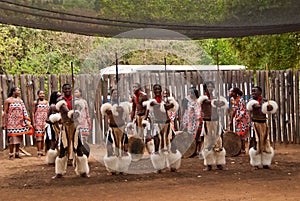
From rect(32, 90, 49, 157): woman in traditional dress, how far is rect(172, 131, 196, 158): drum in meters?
3.03

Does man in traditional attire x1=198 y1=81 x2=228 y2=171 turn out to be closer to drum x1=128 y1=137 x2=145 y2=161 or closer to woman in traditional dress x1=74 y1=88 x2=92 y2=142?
drum x1=128 y1=137 x2=145 y2=161

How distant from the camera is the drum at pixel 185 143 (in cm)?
923

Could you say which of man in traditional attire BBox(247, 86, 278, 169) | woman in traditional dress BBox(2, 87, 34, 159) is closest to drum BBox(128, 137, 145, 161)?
man in traditional attire BBox(247, 86, 278, 169)

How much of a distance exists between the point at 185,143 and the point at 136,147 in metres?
0.94

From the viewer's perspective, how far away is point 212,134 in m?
8.40

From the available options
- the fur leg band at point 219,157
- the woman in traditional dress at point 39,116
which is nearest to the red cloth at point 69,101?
the fur leg band at point 219,157

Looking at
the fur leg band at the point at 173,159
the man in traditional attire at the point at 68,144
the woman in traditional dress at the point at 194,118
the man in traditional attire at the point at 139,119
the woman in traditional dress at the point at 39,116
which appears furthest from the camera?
the woman in traditional dress at the point at 39,116

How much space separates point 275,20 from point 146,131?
3.34 meters

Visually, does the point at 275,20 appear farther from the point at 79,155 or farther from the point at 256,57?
the point at 256,57

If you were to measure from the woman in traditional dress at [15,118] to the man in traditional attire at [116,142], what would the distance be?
9.92ft

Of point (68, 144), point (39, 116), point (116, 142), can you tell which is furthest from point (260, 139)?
point (39, 116)

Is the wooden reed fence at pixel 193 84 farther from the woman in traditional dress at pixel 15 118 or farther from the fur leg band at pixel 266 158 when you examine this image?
the fur leg band at pixel 266 158

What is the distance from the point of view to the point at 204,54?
2067 centimetres

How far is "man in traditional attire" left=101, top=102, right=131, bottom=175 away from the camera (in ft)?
26.6
